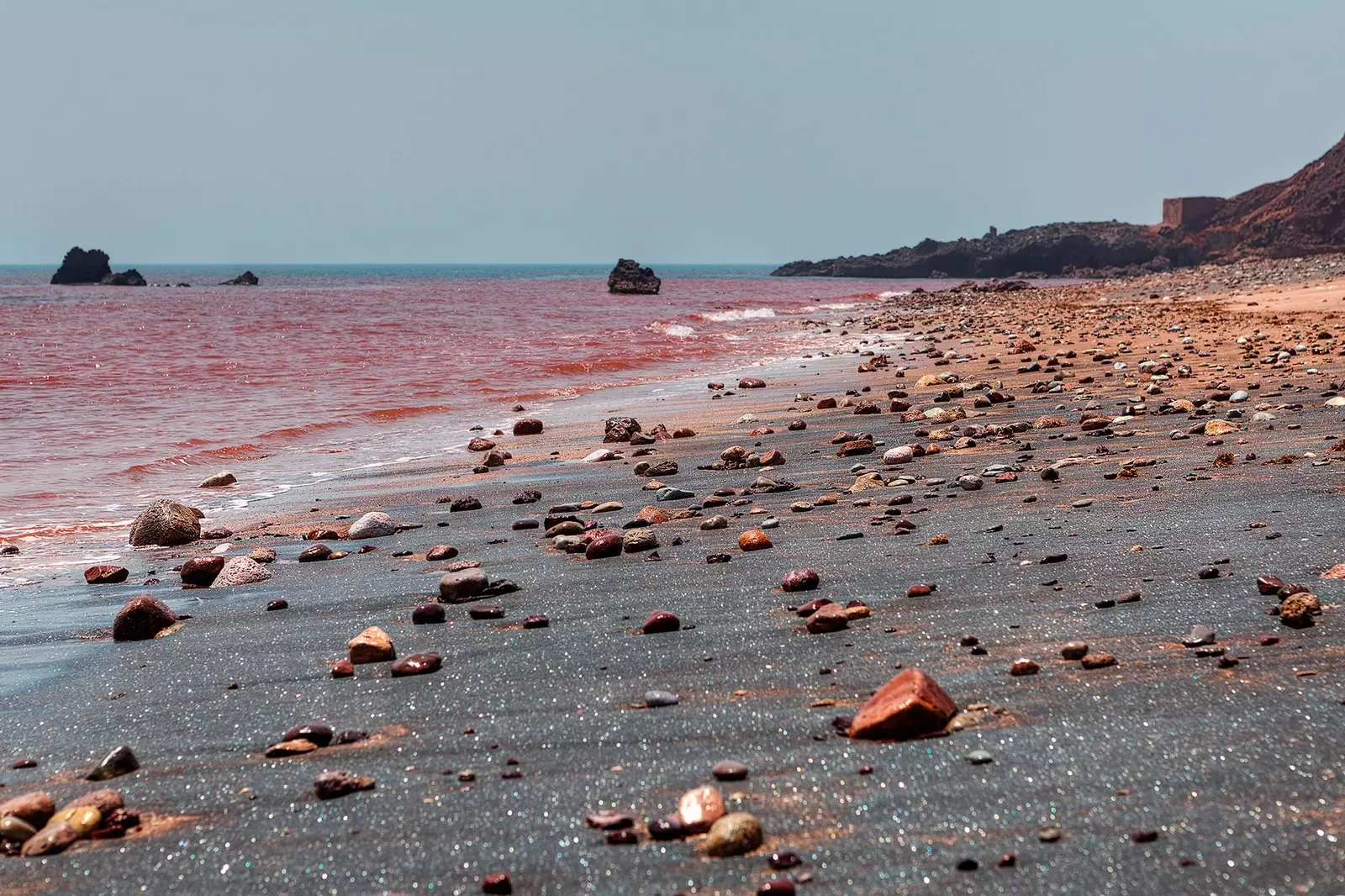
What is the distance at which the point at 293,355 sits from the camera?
21938mm

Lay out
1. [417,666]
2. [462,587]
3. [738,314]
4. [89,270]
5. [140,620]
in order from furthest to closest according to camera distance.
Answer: [89,270] → [738,314] → [462,587] → [140,620] → [417,666]

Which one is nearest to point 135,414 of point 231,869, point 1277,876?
point 231,869

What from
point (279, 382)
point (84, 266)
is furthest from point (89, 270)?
point (279, 382)

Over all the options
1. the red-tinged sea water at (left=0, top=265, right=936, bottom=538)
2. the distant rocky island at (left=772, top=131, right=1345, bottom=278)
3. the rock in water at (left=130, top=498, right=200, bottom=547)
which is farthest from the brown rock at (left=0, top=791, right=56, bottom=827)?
the distant rocky island at (left=772, top=131, right=1345, bottom=278)

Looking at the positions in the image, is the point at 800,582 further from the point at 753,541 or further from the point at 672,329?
the point at 672,329

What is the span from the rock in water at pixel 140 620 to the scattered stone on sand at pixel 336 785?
1959 mm

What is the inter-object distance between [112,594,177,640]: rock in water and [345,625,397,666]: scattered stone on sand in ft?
3.51

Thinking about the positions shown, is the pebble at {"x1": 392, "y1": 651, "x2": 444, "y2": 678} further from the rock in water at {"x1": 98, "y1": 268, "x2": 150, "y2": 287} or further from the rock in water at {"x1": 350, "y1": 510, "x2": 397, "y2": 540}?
the rock in water at {"x1": 98, "y1": 268, "x2": 150, "y2": 287}

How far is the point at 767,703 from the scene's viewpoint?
294 cm

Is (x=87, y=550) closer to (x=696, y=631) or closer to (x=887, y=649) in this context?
(x=696, y=631)

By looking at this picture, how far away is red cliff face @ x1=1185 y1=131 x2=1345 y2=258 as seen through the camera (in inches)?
3265

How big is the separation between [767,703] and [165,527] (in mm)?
4556

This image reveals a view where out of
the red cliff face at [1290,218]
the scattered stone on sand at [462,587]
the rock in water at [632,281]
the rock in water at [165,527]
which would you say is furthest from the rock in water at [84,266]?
the scattered stone on sand at [462,587]

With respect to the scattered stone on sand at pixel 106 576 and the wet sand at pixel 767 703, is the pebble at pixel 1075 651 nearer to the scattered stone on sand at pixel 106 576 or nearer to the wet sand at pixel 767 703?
the wet sand at pixel 767 703
